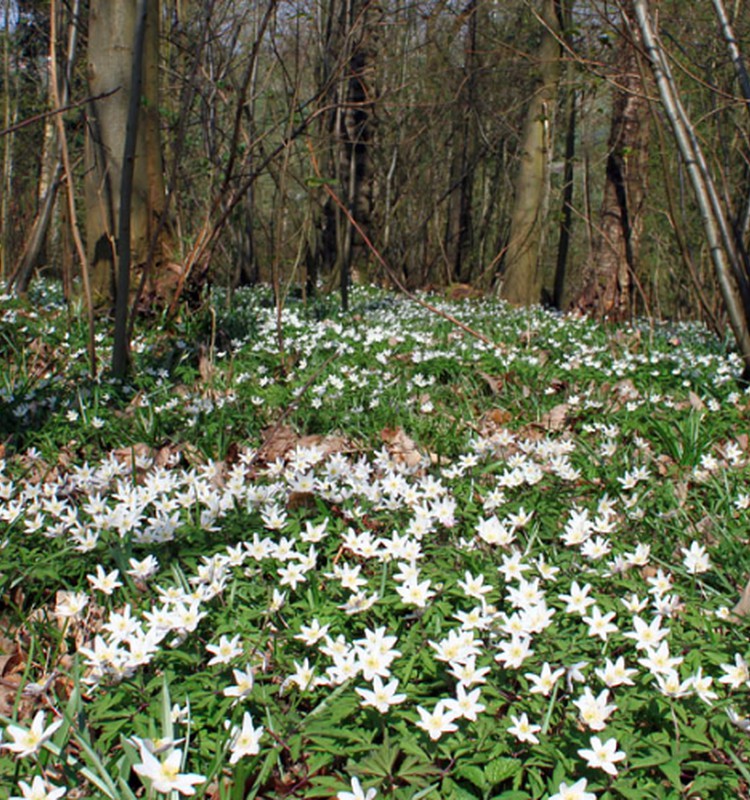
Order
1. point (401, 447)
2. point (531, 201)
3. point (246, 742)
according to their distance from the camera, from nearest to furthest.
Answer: point (246, 742) → point (401, 447) → point (531, 201)

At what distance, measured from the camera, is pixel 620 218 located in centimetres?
791

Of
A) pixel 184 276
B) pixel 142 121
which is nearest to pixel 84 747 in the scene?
pixel 184 276

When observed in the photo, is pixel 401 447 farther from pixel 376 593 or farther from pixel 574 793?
pixel 574 793

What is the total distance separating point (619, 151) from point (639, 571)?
6644 mm

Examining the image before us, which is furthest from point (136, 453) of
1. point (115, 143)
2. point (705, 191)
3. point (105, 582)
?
point (705, 191)

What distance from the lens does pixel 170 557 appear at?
6.98 feet

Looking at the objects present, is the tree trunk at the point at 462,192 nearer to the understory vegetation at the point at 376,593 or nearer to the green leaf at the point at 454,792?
the understory vegetation at the point at 376,593

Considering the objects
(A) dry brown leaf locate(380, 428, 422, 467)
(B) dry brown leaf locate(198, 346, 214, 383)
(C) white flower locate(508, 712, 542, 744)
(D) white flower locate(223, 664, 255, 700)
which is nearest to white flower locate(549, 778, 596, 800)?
(C) white flower locate(508, 712, 542, 744)

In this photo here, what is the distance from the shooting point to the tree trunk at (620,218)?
304 inches

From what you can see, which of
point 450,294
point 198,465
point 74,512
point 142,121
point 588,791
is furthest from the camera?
point 450,294

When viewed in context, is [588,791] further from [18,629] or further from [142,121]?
[142,121]

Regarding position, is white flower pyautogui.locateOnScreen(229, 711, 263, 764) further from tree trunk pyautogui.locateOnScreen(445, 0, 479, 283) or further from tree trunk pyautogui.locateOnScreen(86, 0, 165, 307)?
tree trunk pyautogui.locateOnScreen(445, 0, 479, 283)

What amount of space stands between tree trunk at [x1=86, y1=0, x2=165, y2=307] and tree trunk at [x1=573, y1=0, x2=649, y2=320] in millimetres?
4749

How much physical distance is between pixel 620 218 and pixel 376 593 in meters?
7.07
